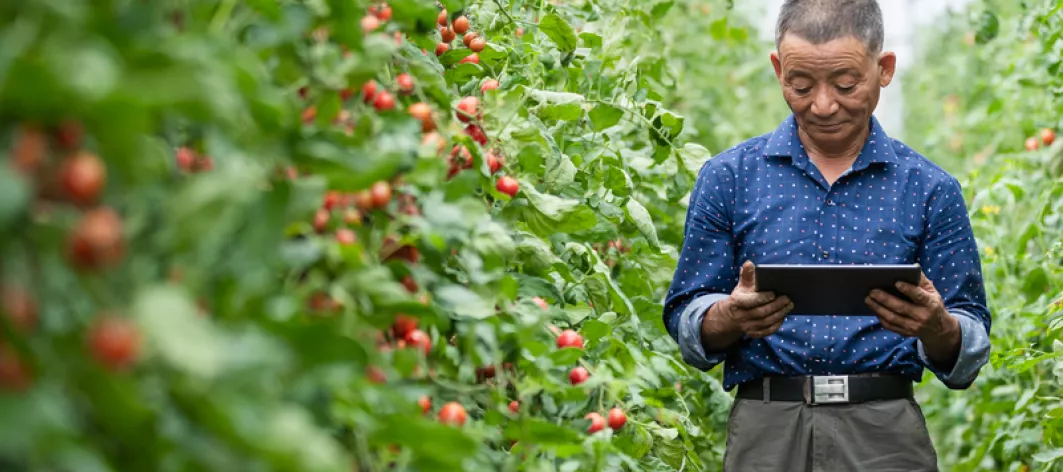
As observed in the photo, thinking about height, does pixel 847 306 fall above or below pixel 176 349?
below

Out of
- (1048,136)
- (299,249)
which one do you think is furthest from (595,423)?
(1048,136)

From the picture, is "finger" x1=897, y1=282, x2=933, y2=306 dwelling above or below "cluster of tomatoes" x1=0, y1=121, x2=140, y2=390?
below

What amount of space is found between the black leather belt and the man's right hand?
0.11m

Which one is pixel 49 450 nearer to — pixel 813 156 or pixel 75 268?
pixel 75 268

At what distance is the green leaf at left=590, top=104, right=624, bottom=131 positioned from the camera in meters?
2.50

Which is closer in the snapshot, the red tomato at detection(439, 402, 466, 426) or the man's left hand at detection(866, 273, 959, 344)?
the red tomato at detection(439, 402, 466, 426)

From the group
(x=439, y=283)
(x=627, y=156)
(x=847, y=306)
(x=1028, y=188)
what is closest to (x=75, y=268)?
(x=439, y=283)

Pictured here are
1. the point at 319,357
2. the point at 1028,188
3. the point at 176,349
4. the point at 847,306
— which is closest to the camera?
the point at 176,349

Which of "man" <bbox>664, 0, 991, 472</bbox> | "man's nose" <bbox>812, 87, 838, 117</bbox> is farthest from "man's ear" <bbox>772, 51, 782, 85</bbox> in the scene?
"man's nose" <bbox>812, 87, 838, 117</bbox>

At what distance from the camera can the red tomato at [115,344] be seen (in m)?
0.81

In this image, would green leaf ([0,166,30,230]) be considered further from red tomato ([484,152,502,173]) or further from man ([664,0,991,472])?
man ([664,0,991,472])

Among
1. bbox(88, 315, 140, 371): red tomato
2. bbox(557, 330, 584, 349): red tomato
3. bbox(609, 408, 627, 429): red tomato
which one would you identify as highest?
bbox(88, 315, 140, 371): red tomato

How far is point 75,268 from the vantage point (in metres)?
0.84

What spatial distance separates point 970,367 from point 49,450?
5.51 ft
